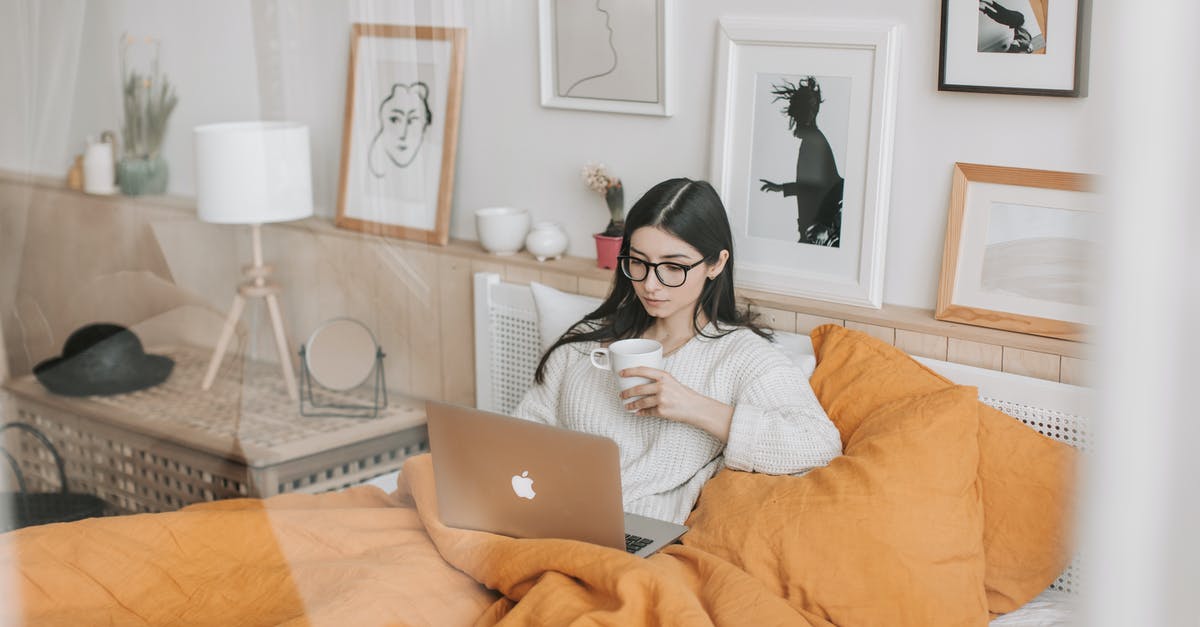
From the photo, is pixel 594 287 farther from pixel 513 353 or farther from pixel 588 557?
pixel 588 557

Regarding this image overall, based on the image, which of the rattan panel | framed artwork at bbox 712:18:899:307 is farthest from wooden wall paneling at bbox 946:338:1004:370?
the rattan panel

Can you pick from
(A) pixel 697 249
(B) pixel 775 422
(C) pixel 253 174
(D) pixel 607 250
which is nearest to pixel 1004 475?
(B) pixel 775 422

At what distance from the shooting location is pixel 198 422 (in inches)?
31.3

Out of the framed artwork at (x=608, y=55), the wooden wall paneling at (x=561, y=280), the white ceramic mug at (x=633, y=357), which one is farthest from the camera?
the wooden wall paneling at (x=561, y=280)

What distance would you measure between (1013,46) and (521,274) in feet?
2.88

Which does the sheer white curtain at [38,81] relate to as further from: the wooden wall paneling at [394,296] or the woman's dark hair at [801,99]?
the woman's dark hair at [801,99]

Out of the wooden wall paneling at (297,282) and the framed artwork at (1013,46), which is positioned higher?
the framed artwork at (1013,46)

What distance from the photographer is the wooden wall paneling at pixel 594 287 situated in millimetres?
1784

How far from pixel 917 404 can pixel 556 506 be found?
51 cm

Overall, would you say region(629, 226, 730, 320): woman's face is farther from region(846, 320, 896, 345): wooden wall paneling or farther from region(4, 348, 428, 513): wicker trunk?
region(4, 348, 428, 513): wicker trunk

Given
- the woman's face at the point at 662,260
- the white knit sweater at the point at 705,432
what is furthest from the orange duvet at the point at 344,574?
the woman's face at the point at 662,260

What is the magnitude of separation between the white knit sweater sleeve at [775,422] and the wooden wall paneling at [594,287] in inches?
14.9

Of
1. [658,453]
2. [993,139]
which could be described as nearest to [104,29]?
[658,453]

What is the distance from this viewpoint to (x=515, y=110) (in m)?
1.88
